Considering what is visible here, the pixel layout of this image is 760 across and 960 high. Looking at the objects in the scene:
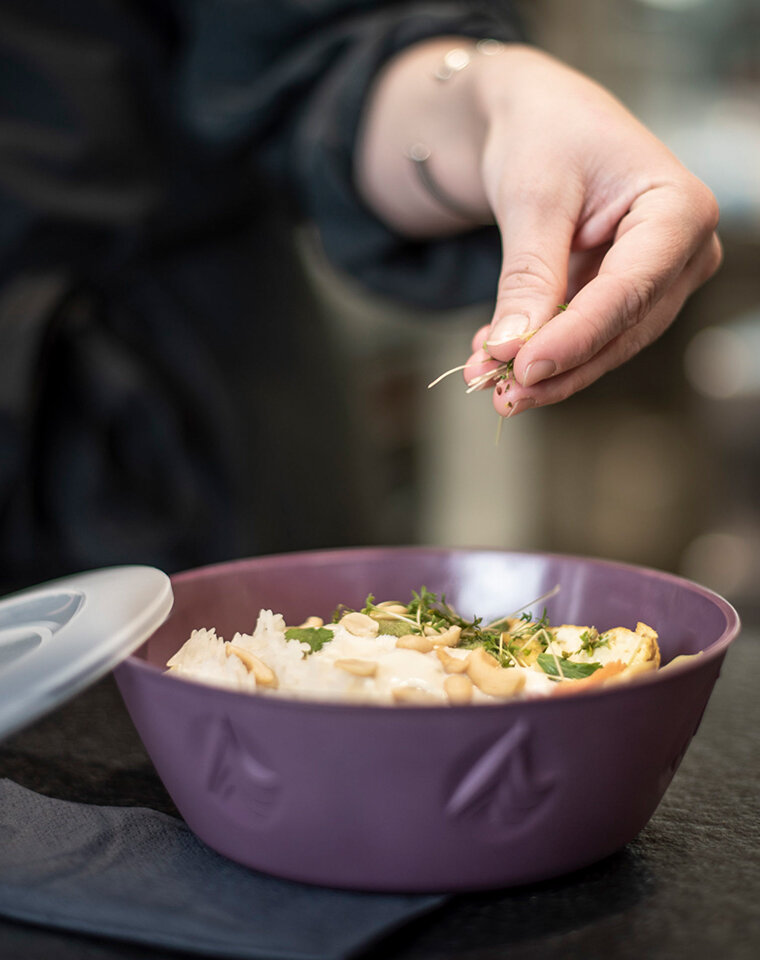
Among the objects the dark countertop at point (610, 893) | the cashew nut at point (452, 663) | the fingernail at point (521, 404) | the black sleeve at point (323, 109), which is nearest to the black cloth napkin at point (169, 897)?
the dark countertop at point (610, 893)

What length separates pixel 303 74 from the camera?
1.24 meters

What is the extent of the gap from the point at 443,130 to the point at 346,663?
66cm

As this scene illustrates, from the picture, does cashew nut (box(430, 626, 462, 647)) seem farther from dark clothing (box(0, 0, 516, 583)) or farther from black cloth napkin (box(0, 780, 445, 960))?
dark clothing (box(0, 0, 516, 583))

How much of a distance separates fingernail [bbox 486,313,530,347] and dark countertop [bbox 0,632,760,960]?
0.29 meters

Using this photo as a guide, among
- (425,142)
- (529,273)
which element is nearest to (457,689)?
(529,273)

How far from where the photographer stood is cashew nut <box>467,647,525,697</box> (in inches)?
19.9

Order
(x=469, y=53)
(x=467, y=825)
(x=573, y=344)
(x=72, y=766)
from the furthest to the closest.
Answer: (x=469, y=53)
(x=72, y=766)
(x=573, y=344)
(x=467, y=825)

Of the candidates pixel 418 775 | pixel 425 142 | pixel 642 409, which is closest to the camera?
pixel 418 775

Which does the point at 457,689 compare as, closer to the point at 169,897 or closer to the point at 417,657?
the point at 417,657

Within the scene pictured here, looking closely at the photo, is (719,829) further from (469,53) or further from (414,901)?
(469,53)

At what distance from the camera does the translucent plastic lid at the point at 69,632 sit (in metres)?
0.46

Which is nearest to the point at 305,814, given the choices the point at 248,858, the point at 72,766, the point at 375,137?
the point at 248,858

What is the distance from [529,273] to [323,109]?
688mm

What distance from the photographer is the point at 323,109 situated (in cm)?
121
